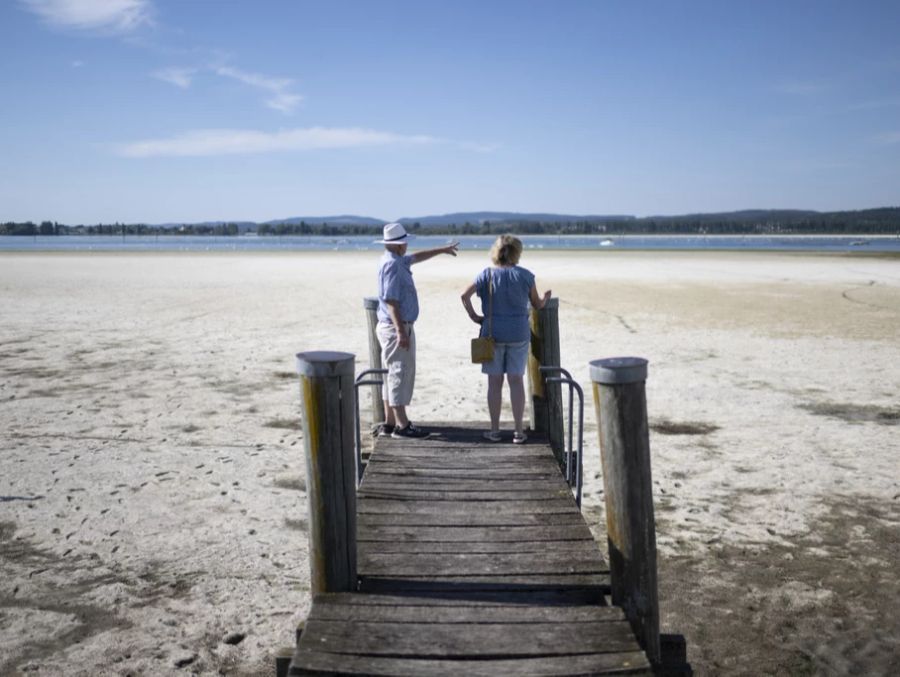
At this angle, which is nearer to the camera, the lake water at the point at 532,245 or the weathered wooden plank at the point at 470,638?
the weathered wooden plank at the point at 470,638

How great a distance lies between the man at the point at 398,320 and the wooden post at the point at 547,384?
0.94 m

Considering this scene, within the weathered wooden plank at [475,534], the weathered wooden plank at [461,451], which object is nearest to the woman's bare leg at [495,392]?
the weathered wooden plank at [461,451]

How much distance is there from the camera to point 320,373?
12.0ft

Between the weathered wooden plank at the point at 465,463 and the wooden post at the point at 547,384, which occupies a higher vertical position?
the wooden post at the point at 547,384

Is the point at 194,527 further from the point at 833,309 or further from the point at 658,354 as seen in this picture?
the point at 833,309

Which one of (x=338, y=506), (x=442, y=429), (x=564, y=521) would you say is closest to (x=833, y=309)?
(x=442, y=429)

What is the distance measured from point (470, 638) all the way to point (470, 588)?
0.48m

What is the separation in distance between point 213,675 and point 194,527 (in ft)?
6.77

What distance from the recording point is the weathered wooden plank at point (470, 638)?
3291mm

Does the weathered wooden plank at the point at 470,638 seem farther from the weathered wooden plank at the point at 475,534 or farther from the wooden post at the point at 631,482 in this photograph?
the weathered wooden plank at the point at 475,534

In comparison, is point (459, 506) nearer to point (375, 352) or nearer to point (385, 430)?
point (385, 430)

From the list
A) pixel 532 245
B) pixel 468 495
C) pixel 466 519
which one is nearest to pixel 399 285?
pixel 468 495

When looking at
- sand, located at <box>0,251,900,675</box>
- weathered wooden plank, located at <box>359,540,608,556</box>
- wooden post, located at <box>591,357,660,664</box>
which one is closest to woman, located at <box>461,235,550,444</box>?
sand, located at <box>0,251,900,675</box>

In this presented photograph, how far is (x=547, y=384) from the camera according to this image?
21.4ft
